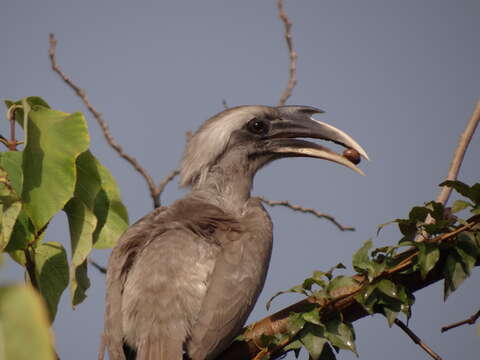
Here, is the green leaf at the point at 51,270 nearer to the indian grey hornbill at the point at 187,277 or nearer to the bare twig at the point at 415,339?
the indian grey hornbill at the point at 187,277

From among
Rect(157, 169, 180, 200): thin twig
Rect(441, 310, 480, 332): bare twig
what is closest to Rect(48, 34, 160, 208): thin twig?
Rect(157, 169, 180, 200): thin twig

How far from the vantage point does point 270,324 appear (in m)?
3.01

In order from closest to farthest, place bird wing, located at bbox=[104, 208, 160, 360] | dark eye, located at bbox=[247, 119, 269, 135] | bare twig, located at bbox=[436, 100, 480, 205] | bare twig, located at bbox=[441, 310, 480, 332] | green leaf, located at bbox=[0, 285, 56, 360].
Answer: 1. green leaf, located at bbox=[0, 285, 56, 360]
2. bare twig, located at bbox=[441, 310, 480, 332]
3. bird wing, located at bbox=[104, 208, 160, 360]
4. bare twig, located at bbox=[436, 100, 480, 205]
5. dark eye, located at bbox=[247, 119, 269, 135]

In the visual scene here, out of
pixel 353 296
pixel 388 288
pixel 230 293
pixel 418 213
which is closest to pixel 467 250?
pixel 418 213

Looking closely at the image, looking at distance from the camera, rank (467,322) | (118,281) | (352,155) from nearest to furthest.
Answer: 1. (467,322)
2. (118,281)
3. (352,155)

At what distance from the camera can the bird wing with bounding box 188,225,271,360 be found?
10.8 ft

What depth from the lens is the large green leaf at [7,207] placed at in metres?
2.68

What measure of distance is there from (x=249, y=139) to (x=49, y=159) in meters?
2.70

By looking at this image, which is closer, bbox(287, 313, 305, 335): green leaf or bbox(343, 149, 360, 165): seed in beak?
bbox(287, 313, 305, 335): green leaf

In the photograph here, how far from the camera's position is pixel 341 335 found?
2.82 meters

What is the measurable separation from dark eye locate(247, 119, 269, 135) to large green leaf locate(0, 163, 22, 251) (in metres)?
2.63

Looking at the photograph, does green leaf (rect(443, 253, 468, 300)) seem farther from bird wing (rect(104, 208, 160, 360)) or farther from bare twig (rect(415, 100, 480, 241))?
bird wing (rect(104, 208, 160, 360))

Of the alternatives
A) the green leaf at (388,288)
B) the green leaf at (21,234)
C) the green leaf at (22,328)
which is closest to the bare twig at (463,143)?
the green leaf at (388,288)

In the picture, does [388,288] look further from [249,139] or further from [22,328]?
[249,139]
